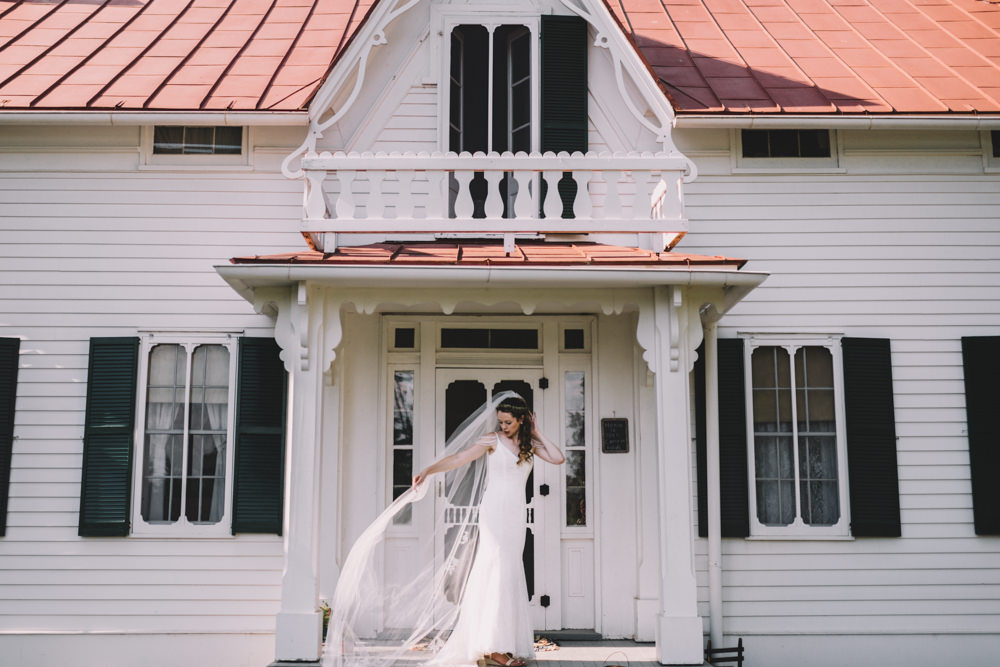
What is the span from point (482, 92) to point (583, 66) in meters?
1.04

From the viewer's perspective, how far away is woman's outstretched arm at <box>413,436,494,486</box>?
274 inches

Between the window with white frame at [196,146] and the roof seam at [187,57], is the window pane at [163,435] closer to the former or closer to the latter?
the window with white frame at [196,146]

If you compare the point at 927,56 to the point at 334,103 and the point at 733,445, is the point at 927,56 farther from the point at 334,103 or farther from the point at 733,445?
the point at 334,103

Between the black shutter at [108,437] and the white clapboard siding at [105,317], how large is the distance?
149 millimetres

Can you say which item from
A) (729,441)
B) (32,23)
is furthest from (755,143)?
(32,23)

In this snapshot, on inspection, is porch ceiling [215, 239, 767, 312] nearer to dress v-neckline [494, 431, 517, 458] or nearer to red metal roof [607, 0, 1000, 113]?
dress v-neckline [494, 431, 517, 458]

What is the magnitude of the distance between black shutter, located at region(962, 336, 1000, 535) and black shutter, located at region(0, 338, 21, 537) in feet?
28.6

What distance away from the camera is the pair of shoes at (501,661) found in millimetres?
6707

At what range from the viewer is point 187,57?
9.20m

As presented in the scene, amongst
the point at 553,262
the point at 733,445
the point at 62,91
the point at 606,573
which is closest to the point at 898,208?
the point at 733,445

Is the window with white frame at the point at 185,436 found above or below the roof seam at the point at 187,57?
below

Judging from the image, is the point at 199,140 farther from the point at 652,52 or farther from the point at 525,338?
the point at 652,52

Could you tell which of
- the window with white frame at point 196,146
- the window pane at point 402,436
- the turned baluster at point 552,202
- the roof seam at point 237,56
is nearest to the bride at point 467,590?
the window pane at point 402,436

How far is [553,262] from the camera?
7105 millimetres
